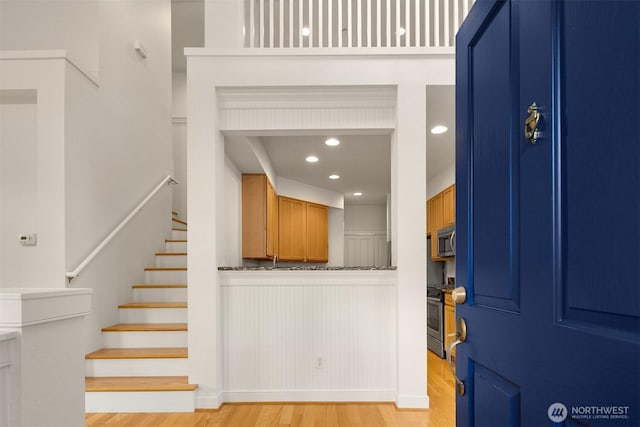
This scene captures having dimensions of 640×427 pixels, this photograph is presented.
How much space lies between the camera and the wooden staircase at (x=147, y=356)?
11.0ft

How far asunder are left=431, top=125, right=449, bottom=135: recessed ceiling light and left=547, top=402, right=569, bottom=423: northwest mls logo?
3658 millimetres

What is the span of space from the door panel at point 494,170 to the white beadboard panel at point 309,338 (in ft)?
7.85

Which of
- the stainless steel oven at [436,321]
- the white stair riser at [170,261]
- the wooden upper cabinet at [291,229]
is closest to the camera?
the white stair riser at [170,261]

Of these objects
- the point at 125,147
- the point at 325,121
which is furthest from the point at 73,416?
the point at 125,147

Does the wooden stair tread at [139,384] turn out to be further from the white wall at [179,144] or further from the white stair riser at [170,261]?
the white wall at [179,144]

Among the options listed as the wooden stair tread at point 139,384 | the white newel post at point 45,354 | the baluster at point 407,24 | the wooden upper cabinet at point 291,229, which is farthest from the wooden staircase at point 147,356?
the baluster at point 407,24

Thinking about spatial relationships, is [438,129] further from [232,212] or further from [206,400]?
[206,400]

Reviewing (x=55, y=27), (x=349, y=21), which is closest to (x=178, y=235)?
(x=55, y=27)

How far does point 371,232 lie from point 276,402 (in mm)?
7712

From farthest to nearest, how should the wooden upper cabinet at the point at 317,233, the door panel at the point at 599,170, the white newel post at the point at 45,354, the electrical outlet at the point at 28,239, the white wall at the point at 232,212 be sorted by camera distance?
1. the wooden upper cabinet at the point at 317,233
2. the white wall at the point at 232,212
3. the electrical outlet at the point at 28,239
4. the white newel post at the point at 45,354
5. the door panel at the point at 599,170

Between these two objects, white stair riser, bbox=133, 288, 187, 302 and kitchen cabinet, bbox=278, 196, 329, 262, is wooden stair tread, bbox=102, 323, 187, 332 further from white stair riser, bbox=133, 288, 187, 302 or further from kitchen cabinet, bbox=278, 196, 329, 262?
kitchen cabinet, bbox=278, 196, 329, 262

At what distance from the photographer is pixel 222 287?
3594 mm

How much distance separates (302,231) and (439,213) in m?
2.45

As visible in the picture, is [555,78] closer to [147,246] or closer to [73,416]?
[73,416]
